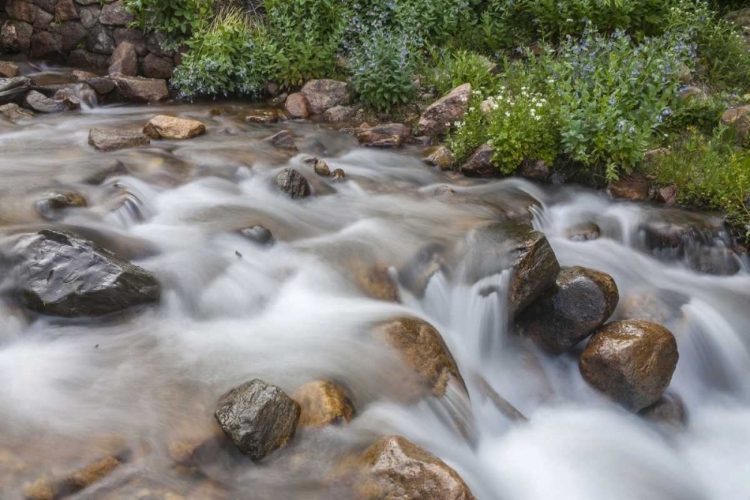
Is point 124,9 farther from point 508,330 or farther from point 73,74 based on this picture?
point 508,330

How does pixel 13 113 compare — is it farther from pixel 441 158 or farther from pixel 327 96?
pixel 441 158

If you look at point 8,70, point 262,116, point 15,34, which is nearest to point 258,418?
point 262,116

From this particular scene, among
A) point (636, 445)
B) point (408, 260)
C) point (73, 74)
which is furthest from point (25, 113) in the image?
point (636, 445)

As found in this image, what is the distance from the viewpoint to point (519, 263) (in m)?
4.07

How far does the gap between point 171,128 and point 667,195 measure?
499 centimetres

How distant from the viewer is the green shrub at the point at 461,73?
7473 mm

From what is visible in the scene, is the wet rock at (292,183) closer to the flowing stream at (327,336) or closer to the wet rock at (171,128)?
the flowing stream at (327,336)

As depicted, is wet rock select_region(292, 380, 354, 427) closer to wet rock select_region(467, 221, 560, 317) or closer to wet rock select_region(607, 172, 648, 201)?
wet rock select_region(467, 221, 560, 317)

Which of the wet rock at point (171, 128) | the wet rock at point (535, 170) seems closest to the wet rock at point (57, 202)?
the wet rock at point (171, 128)

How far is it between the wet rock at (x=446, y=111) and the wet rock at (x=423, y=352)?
3.85 m

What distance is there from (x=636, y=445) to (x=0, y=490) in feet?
10.5

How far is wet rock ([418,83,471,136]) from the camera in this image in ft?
22.7

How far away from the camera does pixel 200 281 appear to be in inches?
156

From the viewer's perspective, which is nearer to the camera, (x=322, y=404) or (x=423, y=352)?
(x=322, y=404)
